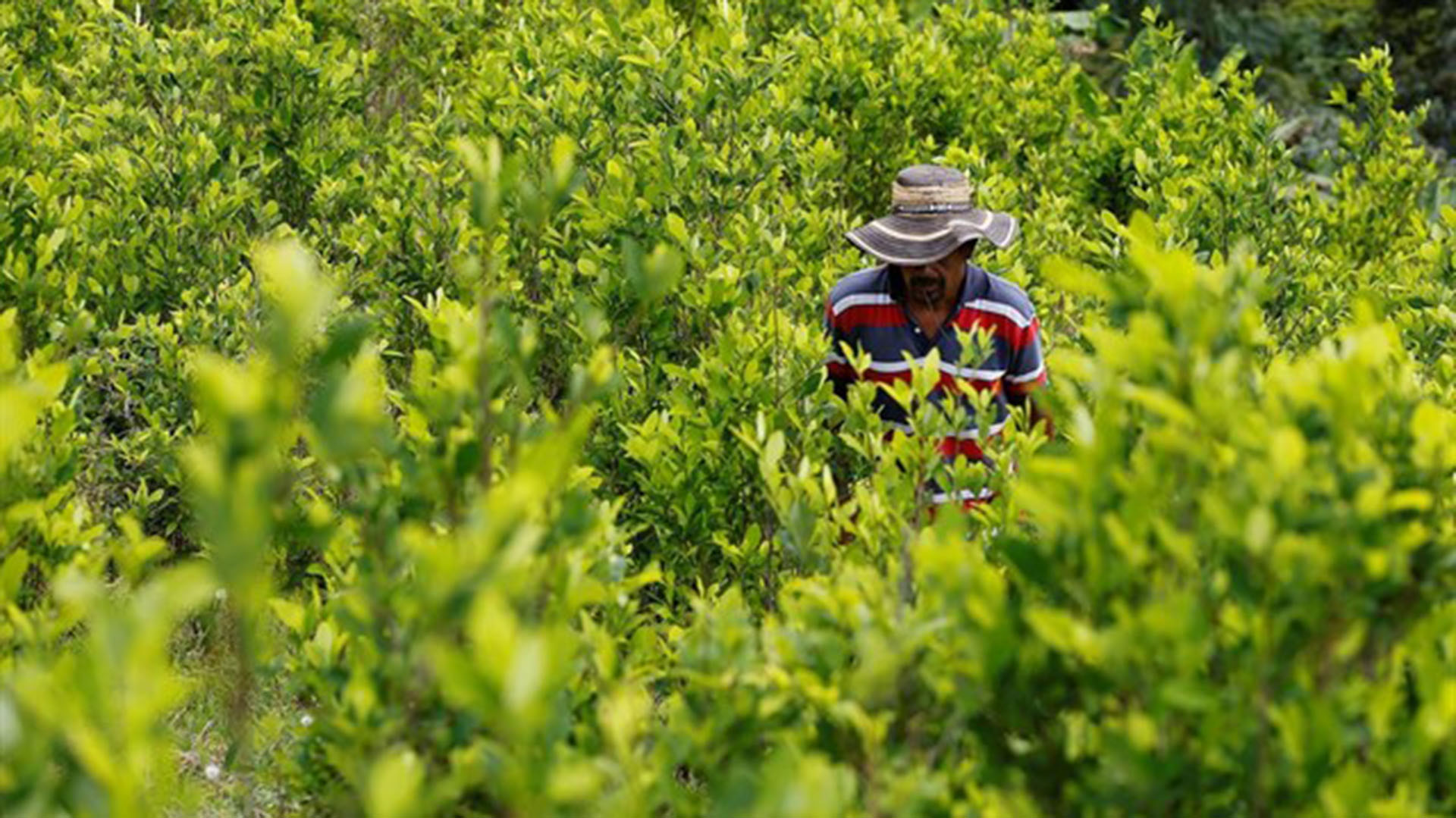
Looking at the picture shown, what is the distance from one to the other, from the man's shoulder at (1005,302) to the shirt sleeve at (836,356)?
1.20 ft

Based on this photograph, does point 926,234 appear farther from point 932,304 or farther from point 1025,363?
point 1025,363

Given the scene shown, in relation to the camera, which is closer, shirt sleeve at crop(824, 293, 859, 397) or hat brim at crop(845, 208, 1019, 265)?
hat brim at crop(845, 208, 1019, 265)

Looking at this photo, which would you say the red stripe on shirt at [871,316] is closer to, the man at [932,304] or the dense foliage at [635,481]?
the man at [932,304]

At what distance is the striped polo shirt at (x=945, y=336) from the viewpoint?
400 centimetres

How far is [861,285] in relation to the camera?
13.5 ft

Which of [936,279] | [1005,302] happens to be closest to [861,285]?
[936,279]

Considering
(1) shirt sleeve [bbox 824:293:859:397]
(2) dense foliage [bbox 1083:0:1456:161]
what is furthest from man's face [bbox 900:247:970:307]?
(2) dense foliage [bbox 1083:0:1456:161]

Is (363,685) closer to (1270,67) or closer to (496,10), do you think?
(496,10)

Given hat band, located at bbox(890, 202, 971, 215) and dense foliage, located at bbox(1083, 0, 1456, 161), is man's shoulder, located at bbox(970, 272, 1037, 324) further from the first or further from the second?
dense foliage, located at bbox(1083, 0, 1456, 161)

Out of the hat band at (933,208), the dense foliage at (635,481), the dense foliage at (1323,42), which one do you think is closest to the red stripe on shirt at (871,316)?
the dense foliage at (635,481)

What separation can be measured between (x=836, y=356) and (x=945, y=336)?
295 mm

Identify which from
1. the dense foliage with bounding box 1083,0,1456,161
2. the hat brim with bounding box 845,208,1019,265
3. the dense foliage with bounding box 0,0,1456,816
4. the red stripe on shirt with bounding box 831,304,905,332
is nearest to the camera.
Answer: the dense foliage with bounding box 0,0,1456,816

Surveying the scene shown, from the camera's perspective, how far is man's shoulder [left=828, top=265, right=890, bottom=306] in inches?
161

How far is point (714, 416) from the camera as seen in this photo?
13.3 feet
